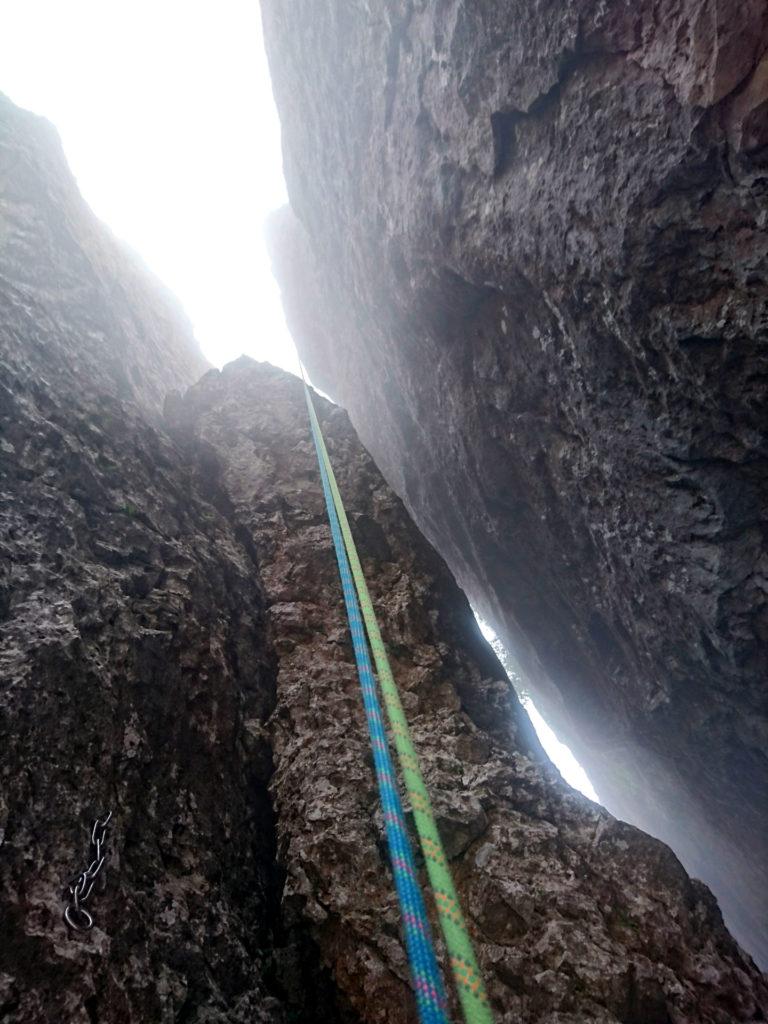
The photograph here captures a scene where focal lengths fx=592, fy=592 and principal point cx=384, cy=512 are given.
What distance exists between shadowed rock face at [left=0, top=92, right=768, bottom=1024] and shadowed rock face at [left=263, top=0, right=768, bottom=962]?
2170 millimetres

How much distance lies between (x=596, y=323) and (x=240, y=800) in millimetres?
4597

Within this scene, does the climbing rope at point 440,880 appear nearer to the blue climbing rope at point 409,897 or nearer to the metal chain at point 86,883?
the blue climbing rope at point 409,897

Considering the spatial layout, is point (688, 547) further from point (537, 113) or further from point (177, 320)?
point (177, 320)

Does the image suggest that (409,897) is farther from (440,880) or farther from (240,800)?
(240,800)

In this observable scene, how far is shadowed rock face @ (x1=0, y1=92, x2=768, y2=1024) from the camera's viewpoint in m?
2.91

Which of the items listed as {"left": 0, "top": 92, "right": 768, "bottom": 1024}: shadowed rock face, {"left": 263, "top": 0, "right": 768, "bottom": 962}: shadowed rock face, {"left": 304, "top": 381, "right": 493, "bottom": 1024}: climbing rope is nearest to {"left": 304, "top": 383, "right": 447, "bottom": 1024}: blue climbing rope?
{"left": 304, "top": 381, "right": 493, "bottom": 1024}: climbing rope

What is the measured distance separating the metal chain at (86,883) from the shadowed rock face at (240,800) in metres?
0.05

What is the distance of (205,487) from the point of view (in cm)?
742

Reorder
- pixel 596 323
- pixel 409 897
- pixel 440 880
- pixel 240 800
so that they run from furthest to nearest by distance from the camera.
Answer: pixel 596 323, pixel 240 800, pixel 409 897, pixel 440 880

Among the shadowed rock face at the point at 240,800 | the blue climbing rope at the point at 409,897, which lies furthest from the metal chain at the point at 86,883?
the blue climbing rope at the point at 409,897

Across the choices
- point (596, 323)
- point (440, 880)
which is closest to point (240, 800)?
point (440, 880)

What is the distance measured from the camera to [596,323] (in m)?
5.00

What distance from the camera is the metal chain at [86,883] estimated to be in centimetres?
269

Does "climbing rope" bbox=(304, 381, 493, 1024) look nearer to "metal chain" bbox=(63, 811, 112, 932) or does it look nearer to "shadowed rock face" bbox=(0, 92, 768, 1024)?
"shadowed rock face" bbox=(0, 92, 768, 1024)
